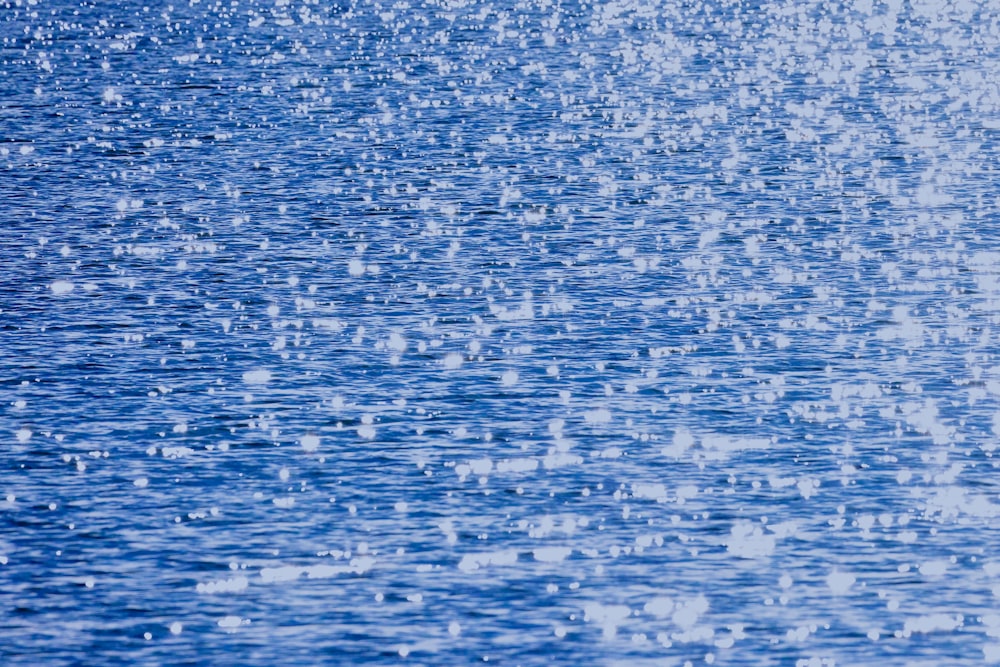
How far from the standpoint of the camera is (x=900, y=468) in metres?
49.3

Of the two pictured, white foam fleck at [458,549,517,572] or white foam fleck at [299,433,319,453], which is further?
white foam fleck at [299,433,319,453]

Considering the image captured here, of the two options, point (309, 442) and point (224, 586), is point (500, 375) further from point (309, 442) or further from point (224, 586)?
point (224, 586)

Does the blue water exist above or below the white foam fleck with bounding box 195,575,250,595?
above

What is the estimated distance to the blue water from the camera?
135 ft

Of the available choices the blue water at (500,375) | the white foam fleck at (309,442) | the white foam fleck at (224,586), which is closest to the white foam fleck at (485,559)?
the blue water at (500,375)

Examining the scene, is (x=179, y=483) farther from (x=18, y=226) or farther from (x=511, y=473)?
(x=18, y=226)

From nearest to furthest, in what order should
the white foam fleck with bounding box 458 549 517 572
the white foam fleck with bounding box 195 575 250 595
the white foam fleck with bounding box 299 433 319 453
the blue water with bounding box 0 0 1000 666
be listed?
the blue water with bounding box 0 0 1000 666
the white foam fleck with bounding box 195 575 250 595
the white foam fleck with bounding box 458 549 517 572
the white foam fleck with bounding box 299 433 319 453

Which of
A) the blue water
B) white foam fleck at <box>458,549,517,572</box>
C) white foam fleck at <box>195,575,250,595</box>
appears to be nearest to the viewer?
the blue water

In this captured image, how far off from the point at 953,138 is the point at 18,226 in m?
46.8

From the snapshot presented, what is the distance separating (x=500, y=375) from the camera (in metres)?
57.0

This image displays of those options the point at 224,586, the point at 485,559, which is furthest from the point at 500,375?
the point at 224,586

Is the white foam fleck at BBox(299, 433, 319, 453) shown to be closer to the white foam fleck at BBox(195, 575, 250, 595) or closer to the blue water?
the blue water

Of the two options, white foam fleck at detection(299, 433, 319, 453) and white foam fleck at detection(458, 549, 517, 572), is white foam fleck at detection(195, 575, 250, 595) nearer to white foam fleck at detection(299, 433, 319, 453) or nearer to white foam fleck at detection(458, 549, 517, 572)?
white foam fleck at detection(458, 549, 517, 572)

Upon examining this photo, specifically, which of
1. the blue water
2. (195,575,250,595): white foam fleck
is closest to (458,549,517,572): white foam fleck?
the blue water
